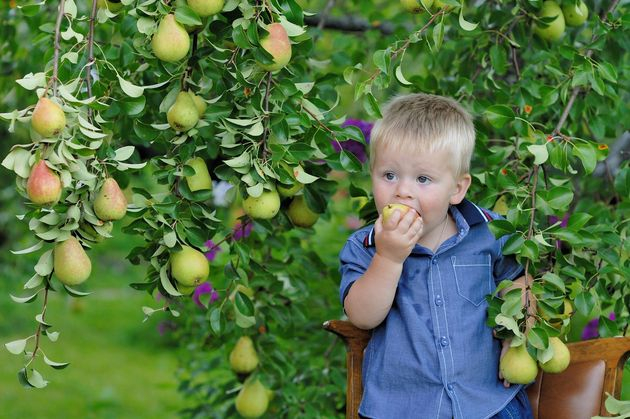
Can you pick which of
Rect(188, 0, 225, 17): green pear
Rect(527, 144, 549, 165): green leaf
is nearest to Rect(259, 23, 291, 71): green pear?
Rect(188, 0, 225, 17): green pear

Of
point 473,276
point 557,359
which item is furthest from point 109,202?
point 557,359

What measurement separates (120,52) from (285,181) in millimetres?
657

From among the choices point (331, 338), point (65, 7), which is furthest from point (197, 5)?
point (331, 338)

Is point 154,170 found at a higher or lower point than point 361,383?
higher

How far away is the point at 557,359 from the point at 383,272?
37cm

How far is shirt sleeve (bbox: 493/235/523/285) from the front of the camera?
1.95 metres

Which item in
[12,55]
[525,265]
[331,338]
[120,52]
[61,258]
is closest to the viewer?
[61,258]

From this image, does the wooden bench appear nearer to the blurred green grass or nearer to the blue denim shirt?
the blue denim shirt

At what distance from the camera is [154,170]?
194 centimetres

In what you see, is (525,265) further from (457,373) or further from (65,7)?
(65,7)

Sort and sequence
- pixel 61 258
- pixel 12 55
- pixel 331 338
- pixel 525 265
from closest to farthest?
1. pixel 61 258
2. pixel 525 265
3. pixel 331 338
4. pixel 12 55

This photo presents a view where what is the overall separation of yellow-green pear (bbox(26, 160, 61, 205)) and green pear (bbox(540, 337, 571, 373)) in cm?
95

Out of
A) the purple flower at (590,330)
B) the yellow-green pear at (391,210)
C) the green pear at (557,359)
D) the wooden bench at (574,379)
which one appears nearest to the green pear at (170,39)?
the yellow-green pear at (391,210)

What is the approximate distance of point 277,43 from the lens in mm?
1767
